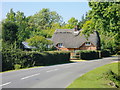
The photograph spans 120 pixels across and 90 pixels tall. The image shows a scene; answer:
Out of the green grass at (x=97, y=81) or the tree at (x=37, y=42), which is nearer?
the green grass at (x=97, y=81)

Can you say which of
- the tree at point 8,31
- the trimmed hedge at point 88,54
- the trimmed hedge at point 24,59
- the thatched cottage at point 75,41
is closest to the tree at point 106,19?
the trimmed hedge at point 24,59

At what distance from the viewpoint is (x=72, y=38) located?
73188 mm

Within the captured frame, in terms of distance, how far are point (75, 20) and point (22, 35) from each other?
41.3 m

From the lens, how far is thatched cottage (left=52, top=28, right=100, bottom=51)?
235 ft

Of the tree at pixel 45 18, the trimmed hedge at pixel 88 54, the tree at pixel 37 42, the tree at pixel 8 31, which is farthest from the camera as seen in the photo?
A: the tree at pixel 45 18

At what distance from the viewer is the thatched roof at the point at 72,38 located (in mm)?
71562

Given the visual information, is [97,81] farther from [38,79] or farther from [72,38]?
[72,38]

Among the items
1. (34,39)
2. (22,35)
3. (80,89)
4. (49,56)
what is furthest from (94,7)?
(22,35)

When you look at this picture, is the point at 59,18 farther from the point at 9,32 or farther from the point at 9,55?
the point at 9,55

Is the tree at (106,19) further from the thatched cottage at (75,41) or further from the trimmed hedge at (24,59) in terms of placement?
the thatched cottage at (75,41)

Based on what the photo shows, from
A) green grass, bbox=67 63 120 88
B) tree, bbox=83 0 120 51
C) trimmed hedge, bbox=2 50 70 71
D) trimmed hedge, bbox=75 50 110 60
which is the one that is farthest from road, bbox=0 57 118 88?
trimmed hedge, bbox=75 50 110 60

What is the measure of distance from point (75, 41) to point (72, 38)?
149 centimetres

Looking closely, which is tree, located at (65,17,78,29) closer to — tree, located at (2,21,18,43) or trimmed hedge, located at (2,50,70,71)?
tree, located at (2,21,18,43)

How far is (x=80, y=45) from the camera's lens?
71.3 m
